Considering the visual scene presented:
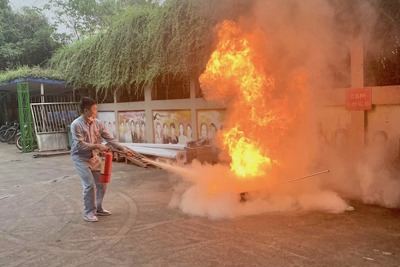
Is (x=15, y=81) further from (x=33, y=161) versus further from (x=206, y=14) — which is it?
(x=206, y=14)

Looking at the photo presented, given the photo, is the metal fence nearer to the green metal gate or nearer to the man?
the green metal gate

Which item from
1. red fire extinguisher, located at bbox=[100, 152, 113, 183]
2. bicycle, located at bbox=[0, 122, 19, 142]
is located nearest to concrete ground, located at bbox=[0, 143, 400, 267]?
red fire extinguisher, located at bbox=[100, 152, 113, 183]

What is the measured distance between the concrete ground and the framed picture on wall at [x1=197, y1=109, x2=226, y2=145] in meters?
3.52

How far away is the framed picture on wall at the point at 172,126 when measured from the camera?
11609 mm

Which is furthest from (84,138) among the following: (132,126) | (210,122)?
(132,126)

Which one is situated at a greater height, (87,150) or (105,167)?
(87,150)

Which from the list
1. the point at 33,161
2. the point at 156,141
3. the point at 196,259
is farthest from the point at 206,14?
the point at 33,161

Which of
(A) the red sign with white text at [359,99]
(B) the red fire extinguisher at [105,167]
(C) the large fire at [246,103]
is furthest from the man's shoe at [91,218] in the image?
(A) the red sign with white text at [359,99]

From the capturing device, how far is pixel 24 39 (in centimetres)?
2361

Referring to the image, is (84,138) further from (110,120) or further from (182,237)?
(110,120)

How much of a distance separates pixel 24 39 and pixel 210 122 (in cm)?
1836

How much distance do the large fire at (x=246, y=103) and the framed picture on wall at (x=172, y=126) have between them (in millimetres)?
4251

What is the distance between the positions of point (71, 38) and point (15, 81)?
11.0 metres

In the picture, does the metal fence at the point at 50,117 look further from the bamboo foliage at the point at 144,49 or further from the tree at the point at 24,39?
the tree at the point at 24,39
